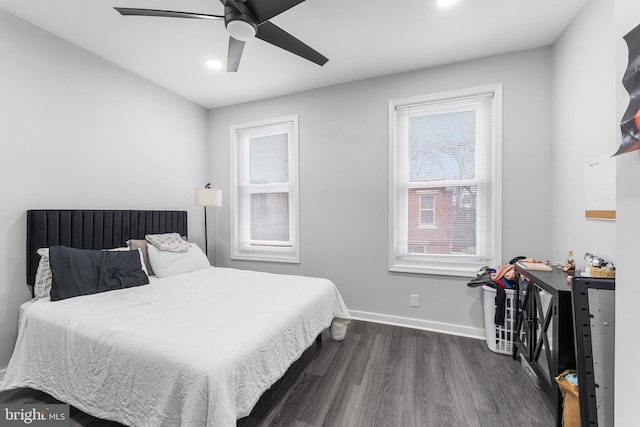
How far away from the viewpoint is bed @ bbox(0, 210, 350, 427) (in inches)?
46.8

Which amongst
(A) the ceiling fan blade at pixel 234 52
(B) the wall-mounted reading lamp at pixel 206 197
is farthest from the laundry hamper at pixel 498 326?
(B) the wall-mounted reading lamp at pixel 206 197

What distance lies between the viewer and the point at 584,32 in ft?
6.25

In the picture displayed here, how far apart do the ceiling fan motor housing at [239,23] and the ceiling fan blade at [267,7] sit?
0.15 feet

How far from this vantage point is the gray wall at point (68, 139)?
1990mm

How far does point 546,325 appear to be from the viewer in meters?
1.63

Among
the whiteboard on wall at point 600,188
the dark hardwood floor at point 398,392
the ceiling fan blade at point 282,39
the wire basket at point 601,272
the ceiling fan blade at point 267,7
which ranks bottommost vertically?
the dark hardwood floor at point 398,392

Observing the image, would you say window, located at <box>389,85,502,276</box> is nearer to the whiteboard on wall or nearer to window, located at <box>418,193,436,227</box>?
window, located at <box>418,193,436,227</box>

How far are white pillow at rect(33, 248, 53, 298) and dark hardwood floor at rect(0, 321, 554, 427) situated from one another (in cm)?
67

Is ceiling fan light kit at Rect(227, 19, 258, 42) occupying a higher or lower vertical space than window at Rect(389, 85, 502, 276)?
higher

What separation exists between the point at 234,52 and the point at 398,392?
2725 millimetres

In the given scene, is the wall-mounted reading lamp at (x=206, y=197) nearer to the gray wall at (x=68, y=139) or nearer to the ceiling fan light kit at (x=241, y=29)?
the gray wall at (x=68, y=139)

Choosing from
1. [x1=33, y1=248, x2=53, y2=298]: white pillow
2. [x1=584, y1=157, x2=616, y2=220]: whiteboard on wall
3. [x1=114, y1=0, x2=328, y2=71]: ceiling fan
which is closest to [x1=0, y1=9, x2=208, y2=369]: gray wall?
[x1=33, y1=248, x2=53, y2=298]: white pillow

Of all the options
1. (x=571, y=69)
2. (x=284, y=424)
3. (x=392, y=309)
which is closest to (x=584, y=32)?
(x=571, y=69)

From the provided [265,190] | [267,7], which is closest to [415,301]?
[265,190]
